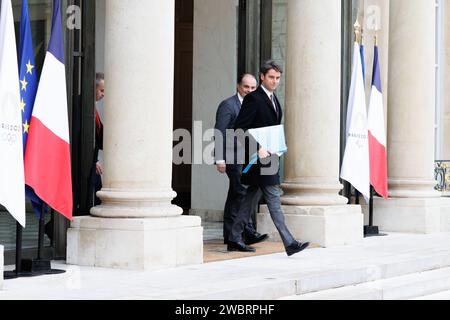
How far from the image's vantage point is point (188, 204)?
17797 mm

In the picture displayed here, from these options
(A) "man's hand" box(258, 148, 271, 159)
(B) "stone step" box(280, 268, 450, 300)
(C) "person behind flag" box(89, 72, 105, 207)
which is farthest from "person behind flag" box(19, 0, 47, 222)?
(B) "stone step" box(280, 268, 450, 300)

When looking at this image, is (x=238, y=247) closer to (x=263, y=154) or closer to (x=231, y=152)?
(x=231, y=152)

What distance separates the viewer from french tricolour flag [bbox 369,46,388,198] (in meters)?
14.1

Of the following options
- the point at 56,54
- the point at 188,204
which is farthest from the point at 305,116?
the point at 188,204

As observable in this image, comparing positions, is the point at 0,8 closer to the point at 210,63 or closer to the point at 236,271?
the point at 236,271

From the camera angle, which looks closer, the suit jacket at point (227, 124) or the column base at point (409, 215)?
the suit jacket at point (227, 124)

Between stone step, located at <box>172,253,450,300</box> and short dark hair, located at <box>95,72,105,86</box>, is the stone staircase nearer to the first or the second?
stone step, located at <box>172,253,450,300</box>

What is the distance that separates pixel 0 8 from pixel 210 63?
6.44m

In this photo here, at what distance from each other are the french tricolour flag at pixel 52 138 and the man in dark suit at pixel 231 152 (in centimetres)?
248

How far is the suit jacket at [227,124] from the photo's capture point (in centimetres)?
1173

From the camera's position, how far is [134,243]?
→ 32.1 feet

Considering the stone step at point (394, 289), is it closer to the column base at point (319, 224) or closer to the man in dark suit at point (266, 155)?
the man in dark suit at point (266, 155)

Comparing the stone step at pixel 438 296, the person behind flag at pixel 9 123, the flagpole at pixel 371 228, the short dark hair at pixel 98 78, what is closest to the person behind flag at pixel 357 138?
the flagpole at pixel 371 228

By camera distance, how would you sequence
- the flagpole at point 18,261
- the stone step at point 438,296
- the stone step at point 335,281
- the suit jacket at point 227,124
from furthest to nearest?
the suit jacket at point 227,124 < the stone step at point 438,296 < the flagpole at point 18,261 < the stone step at point 335,281
